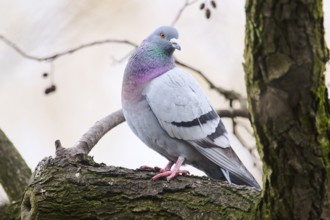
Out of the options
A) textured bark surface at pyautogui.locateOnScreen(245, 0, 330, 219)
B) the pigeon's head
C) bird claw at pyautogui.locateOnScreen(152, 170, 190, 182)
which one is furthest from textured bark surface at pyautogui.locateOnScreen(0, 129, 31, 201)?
textured bark surface at pyautogui.locateOnScreen(245, 0, 330, 219)

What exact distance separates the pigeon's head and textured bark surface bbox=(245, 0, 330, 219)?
2.00 meters

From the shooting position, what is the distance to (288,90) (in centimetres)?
248

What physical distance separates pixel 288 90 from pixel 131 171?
57.3 inches

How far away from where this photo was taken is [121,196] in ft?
11.6

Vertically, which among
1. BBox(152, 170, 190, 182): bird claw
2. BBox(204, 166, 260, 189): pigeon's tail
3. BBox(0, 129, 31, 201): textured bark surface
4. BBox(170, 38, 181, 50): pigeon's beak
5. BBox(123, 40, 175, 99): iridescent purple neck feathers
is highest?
BBox(170, 38, 181, 50): pigeon's beak

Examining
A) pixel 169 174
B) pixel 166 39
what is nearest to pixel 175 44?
pixel 166 39

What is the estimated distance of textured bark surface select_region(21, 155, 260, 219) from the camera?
3.46 metres

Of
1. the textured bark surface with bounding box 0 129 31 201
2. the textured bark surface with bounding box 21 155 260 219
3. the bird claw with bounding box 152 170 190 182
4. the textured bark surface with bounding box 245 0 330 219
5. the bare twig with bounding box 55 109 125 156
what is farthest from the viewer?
the textured bark surface with bounding box 0 129 31 201

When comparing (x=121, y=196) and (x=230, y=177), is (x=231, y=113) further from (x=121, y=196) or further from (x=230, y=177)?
(x=121, y=196)

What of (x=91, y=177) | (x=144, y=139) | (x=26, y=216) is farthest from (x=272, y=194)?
(x=144, y=139)

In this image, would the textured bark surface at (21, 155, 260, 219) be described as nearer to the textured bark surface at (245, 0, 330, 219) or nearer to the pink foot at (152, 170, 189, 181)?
the pink foot at (152, 170, 189, 181)

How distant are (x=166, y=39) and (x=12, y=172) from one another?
5.32ft

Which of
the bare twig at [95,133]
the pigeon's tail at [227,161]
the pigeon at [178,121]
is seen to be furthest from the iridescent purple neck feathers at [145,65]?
the pigeon's tail at [227,161]

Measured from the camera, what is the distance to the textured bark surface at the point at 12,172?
5.13 meters
